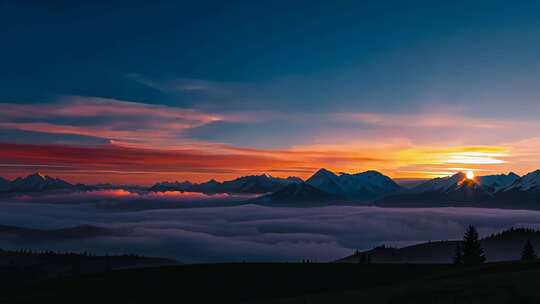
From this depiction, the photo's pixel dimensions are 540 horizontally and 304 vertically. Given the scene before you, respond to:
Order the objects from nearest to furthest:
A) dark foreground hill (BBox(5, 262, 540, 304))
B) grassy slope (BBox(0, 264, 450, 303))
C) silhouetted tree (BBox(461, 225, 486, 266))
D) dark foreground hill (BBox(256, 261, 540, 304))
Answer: dark foreground hill (BBox(256, 261, 540, 304)) → dark foreground hill (BBox(5, 262, 540, 304)) → grassy slope (BBox(0, 264, 450, 303)) → silhouetted tree (BBox(461, 225, 486, 266))

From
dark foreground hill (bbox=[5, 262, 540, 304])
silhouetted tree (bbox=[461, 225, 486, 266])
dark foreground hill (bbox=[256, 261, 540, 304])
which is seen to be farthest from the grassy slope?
dark foreground hill (bbox=[256, 261, 540, 304])

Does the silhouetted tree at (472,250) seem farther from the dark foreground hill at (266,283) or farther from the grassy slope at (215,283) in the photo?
the grassy slope at (215,283)

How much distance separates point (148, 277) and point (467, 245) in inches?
2599

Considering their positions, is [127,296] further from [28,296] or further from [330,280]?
[330,280]

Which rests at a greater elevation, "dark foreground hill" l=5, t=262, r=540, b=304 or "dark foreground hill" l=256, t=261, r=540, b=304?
"dark foreground hill" l=256, t=261, r=540, b=304

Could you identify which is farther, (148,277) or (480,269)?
(148,277)

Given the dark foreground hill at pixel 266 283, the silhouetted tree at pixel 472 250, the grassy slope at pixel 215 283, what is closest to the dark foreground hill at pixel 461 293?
the dark foreground hill at pixel 266 283

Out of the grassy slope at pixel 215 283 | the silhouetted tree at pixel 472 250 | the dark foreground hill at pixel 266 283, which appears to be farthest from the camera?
the silhouetted tree at pixel 472 250

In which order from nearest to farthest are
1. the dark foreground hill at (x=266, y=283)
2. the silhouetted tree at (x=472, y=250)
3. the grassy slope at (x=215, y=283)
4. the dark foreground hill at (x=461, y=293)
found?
the dark foreground hill at (x=461, y=293), the dark foreground hill at (x=266, y=283), the grassy slope at (x=215, y=283), the silhouetted tree at (x=472, y=250)

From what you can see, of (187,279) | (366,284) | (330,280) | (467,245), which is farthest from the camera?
(467,245)

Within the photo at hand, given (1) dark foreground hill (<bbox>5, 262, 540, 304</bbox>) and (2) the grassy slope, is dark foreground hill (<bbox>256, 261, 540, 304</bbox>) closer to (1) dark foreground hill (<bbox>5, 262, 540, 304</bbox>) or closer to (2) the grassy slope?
(1) dark foreground hill (<bbox>5, 262, 540, 304</bbox>)

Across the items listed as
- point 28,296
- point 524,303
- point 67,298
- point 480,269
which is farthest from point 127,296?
point 524,303

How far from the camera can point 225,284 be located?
85.9 m

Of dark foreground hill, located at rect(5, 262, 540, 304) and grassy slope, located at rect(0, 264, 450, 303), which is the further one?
grassy slope, located at rect(0, 264, 450, 303)
